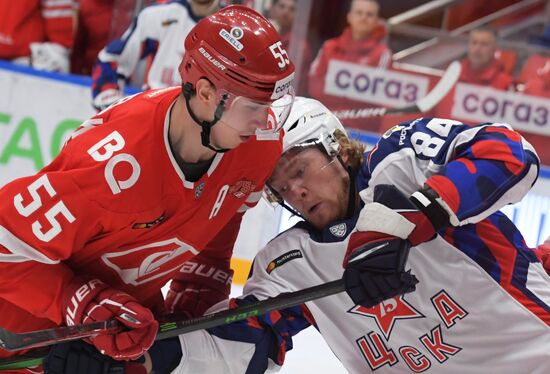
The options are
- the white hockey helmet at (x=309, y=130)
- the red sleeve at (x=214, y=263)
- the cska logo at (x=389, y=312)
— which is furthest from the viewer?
the red sleeve at (x=214, y=263)

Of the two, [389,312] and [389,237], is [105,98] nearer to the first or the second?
[389,312]

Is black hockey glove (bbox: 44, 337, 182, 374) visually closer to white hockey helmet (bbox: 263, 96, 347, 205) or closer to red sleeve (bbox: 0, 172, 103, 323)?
red sleeve (bbox: 0, 172, 103, 323)

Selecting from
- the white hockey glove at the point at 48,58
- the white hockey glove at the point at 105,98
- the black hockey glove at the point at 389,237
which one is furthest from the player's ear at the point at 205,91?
the white hockey glove at the point at 48,58

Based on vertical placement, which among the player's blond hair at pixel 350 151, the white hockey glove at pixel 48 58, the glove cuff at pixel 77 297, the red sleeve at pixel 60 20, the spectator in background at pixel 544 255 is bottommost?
the white hockey glove at pixel 48 58

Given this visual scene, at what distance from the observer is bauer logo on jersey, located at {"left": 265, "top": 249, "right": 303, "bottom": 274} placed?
8.37 ft

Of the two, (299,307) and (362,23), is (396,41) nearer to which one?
(362,23)

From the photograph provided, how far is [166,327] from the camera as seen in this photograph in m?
2.43

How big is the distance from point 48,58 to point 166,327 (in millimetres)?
3052

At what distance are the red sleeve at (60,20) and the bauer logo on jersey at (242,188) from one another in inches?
121

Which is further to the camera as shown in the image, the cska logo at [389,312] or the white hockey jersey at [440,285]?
the cska logo at [389,312]

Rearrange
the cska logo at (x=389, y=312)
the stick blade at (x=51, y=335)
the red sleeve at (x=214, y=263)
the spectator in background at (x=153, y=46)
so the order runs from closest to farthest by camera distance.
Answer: the stick blade at (x=51, y=335)
the cska logo at (x=389, y=312)
the red sleeve at (x=214, y=263)
the spectator in background at (x=153, y=46)

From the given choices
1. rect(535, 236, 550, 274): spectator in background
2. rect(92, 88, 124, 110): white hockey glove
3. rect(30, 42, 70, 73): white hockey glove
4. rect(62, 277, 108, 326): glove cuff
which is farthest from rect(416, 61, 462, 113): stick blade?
rect(62, 277, 108, 326): glove cuff

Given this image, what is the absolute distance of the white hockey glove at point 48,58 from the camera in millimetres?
5129

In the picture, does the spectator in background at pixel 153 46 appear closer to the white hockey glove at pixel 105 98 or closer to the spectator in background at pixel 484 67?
the white hockey glove at pixel 105 98
